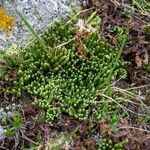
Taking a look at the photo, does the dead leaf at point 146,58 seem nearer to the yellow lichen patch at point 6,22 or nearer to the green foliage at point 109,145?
the green foliage at point 109,145

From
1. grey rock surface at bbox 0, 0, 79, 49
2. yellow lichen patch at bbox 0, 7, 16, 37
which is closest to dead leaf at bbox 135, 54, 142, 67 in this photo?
grey rock surface at bbox 0, 0, 79, 49

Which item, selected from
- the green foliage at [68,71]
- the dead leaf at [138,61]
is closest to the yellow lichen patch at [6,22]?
the green foliage at [68,71]

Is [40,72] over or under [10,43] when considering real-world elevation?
under

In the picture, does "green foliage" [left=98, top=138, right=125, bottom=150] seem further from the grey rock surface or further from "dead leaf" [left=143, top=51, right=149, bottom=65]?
the grey rock surface

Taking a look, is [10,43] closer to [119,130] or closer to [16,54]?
[16,54]

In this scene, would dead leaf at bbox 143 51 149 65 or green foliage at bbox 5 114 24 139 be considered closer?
green foliage at bbox 5 114 24 139

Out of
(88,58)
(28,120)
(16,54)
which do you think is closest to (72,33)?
(88,58)
